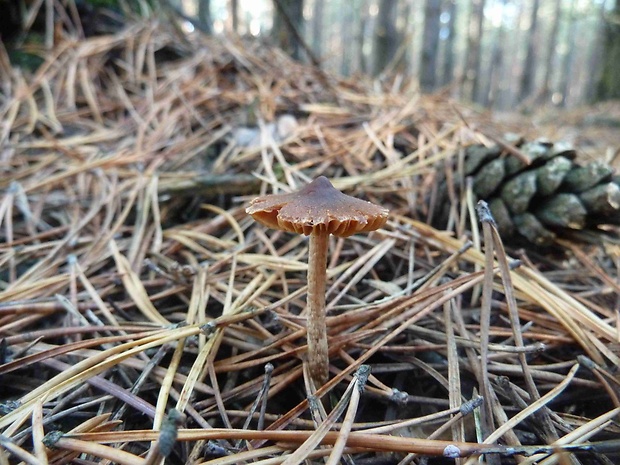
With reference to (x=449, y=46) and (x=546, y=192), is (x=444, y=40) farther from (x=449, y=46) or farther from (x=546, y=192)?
(x=546, y=192)

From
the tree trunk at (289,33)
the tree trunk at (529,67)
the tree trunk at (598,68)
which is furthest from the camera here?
the tree trunk at (529,67)

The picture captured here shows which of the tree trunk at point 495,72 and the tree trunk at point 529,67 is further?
the tree trunk at point 529,67

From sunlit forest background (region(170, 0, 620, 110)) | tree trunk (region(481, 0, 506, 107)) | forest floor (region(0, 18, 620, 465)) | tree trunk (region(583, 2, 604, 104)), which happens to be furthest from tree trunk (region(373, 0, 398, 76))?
forest floor (region(0, 18, 620, 465))

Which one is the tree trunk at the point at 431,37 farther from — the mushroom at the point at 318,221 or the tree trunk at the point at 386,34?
the mushroom at the point at 318,221

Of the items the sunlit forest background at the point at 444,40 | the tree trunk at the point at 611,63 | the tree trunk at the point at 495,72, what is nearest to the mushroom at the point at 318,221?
the sunlit forest background at the point at 444,40

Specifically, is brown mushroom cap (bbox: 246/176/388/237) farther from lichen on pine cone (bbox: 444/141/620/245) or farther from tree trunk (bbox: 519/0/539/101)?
tree trunk (bbox: 519/0/539/101)

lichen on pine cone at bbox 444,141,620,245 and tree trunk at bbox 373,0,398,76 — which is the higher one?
tree trunk at bbox 373,0,398,76
